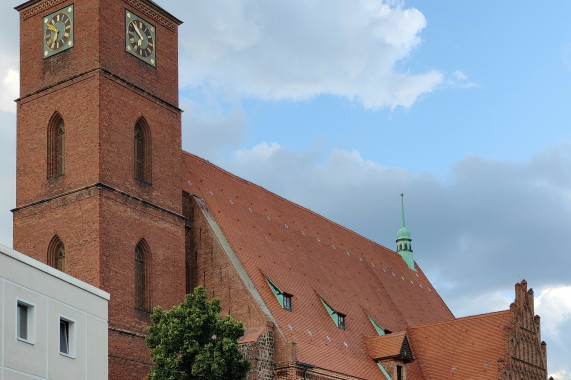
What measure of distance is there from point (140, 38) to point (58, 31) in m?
2.93

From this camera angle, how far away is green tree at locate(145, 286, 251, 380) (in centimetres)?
3133

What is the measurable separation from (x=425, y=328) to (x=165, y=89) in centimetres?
1695

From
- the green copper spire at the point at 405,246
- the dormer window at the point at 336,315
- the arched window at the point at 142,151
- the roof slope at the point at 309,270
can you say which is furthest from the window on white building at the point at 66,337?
the green copper spire at the point at 405,246

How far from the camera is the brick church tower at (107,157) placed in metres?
35.7

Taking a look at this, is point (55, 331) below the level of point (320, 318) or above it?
below

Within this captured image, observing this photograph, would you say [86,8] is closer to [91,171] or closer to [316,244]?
[91,171]

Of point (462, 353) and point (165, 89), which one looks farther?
point (462, 353)

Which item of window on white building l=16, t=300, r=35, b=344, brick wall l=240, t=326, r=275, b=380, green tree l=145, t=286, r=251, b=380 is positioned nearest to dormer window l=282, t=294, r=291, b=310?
brick wall l=240, t=326, r=275, b=380

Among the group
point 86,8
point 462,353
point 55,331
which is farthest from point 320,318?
point 55,331

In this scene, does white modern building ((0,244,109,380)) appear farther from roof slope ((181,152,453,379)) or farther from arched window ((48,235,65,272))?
roof slope ((181,152,453,379))

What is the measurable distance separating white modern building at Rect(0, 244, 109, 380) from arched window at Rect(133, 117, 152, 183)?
35.1ft

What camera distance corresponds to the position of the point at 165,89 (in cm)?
4025

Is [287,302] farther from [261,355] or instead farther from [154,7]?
[154,7]

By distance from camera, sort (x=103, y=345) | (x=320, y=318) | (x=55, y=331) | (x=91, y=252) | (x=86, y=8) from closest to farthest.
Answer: (x=55, y=331), (x=103, y=345), (x=91, y=252), (x=86, y=8), (x=320, y=318)
